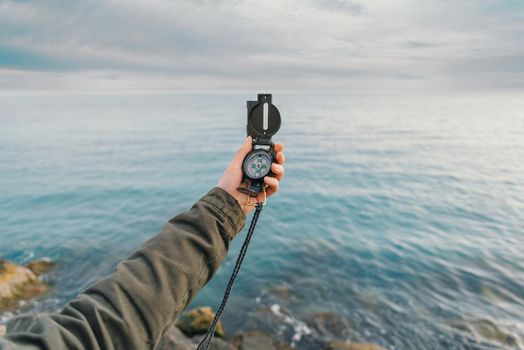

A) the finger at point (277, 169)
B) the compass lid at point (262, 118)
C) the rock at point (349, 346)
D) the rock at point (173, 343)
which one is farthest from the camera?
the rock at point (349, 346)

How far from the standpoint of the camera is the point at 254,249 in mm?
14211

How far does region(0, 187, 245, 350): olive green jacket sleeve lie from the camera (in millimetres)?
1453

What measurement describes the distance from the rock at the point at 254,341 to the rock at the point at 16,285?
703 centimetres

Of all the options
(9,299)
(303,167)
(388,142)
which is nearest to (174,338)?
(9,299)

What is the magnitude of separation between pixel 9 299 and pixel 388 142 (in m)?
39.6

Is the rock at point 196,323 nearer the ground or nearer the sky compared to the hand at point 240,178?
nearer the ground

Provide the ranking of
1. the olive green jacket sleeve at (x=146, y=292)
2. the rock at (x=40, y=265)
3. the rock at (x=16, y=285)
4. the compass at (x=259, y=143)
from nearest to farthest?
the olive green jacket sleeve at (x=146, y=292) < the compass at (x=259, y=143) < the rock at (x=16, y=285) < the rock at (x=40, y=265)

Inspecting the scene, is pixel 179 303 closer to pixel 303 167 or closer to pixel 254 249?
pixel 254 249

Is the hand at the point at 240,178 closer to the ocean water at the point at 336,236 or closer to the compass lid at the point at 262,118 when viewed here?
the compass lid at the point at 262,118

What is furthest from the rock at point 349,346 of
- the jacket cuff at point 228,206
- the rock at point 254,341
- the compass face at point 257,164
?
the jacket cuff at point 228,206

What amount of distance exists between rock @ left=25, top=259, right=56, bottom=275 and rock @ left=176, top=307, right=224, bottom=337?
22.3 ft

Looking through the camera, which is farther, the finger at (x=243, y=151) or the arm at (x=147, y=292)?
the finger at (x=243, y=151)

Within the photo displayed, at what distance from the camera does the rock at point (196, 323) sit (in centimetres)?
896

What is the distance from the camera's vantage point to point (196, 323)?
9.01m
